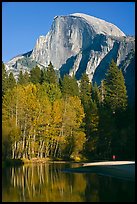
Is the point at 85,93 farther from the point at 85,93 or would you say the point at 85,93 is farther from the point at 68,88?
the point at 68,88

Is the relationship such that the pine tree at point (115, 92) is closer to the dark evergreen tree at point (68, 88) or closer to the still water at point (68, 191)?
the dark evergreen tree at point (68, 88)

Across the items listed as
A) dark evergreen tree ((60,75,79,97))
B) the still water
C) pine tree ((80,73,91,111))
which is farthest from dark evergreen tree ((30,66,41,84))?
the still water

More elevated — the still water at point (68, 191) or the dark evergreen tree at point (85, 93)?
the dark evergreen tree at point (85, 93)

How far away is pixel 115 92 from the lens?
64.9 metres

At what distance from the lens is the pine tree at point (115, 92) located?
61319 millimetres

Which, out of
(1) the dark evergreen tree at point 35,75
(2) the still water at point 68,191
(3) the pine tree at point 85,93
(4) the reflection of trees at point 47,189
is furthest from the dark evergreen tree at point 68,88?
(2) the still water at point 68,191

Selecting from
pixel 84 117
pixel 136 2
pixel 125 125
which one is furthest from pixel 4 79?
pixel 136 2

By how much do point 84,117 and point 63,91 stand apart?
11.6 meters

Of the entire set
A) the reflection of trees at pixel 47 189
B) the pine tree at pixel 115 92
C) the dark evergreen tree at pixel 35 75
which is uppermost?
the dark evergreen tree at pixel 35 75

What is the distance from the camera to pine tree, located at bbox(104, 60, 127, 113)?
201ft

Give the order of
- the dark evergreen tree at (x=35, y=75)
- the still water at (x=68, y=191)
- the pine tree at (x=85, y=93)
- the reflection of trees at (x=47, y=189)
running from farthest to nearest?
the dark evergreen tree at (x=35, y=75) < the pine tree at (x=85, y=93) < the reflection of trees at (x=47, y=189) < the still water at (x=68, y=191)

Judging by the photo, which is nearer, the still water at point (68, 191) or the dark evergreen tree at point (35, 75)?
the still water at point (68, 191)

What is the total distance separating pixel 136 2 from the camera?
15.5 metres

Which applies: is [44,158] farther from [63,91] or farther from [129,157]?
[63,91]
